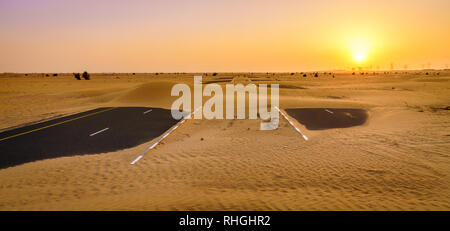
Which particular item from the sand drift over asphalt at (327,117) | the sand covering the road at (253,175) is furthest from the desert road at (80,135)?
the sand drift over asphalt at (327,117)

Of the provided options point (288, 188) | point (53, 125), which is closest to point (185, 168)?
point (288, 188)

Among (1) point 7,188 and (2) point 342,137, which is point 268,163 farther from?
(1) point 7,188

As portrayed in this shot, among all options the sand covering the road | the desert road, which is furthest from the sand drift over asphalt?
the desert road

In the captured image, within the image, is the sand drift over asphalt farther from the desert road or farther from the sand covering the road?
the desert road

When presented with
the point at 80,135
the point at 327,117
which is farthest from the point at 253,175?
the point at 327,117

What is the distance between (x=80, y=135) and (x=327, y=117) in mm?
14922

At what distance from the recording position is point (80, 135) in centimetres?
1378

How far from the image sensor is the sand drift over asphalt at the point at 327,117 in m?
16.0

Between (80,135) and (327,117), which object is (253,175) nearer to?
(80,135)

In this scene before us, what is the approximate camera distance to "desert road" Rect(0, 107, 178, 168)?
10844 mm

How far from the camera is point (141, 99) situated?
1139 inches

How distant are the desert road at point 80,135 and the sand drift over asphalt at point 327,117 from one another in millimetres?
8476
